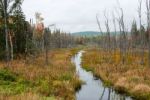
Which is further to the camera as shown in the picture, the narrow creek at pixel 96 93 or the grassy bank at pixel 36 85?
the narrow creek at pixel 96 93

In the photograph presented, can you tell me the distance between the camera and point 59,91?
2214 cm

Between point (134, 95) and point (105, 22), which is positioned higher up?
point (105, 22)

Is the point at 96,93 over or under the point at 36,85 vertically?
under

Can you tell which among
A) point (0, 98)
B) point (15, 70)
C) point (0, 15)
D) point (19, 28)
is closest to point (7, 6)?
point (0, 15)

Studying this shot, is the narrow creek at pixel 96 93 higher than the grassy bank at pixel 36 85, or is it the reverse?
the grassy bank at pixel 36 85

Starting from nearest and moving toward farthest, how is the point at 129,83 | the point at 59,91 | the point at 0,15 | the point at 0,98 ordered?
1. the point at 0,98
2. the point at 59,91
3. the point at 129,83
4. the point at 0,15

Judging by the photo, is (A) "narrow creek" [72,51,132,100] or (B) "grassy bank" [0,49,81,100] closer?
(B) "grassy bank" [0,49,81,100]

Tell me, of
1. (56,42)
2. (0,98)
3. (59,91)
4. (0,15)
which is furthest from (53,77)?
(56,42)

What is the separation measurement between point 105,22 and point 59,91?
177ft

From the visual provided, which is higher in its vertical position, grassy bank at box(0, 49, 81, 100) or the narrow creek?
grassy bank at box(0, 49, 81, 100)

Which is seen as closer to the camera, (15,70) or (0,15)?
(15,70)

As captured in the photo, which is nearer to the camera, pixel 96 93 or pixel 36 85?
pixel 36 85

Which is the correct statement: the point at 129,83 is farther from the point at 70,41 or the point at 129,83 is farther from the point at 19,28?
the point at 70,41

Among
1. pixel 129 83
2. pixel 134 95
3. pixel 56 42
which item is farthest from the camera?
pixel 56 42
